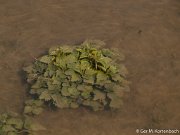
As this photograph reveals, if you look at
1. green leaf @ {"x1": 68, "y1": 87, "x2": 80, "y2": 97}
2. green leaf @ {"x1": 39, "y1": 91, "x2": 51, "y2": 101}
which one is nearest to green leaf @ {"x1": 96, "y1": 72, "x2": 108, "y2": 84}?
green leaf @ {"x1": 68, "y1": 87, "x2": 80, "y2": 97}

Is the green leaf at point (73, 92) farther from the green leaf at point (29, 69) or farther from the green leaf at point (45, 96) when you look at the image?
the green leaf at point (29, 69)

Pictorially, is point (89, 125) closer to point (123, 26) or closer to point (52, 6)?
point (123, 26)

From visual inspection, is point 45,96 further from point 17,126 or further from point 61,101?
point 17,126

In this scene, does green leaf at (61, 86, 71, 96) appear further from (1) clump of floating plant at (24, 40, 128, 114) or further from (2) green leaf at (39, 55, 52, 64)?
(2) green leaf at (39, 55, 52, 64)

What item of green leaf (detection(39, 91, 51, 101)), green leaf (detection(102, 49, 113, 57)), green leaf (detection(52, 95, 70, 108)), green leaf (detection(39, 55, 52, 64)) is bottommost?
green leaf (detection(52, 95, 70, 108))

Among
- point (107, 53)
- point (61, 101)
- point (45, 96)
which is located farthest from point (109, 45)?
point (45, 96)

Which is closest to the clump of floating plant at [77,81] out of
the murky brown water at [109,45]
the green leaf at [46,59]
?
the green leaf at [46,59]

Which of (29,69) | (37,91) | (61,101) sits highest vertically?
(29,69)
